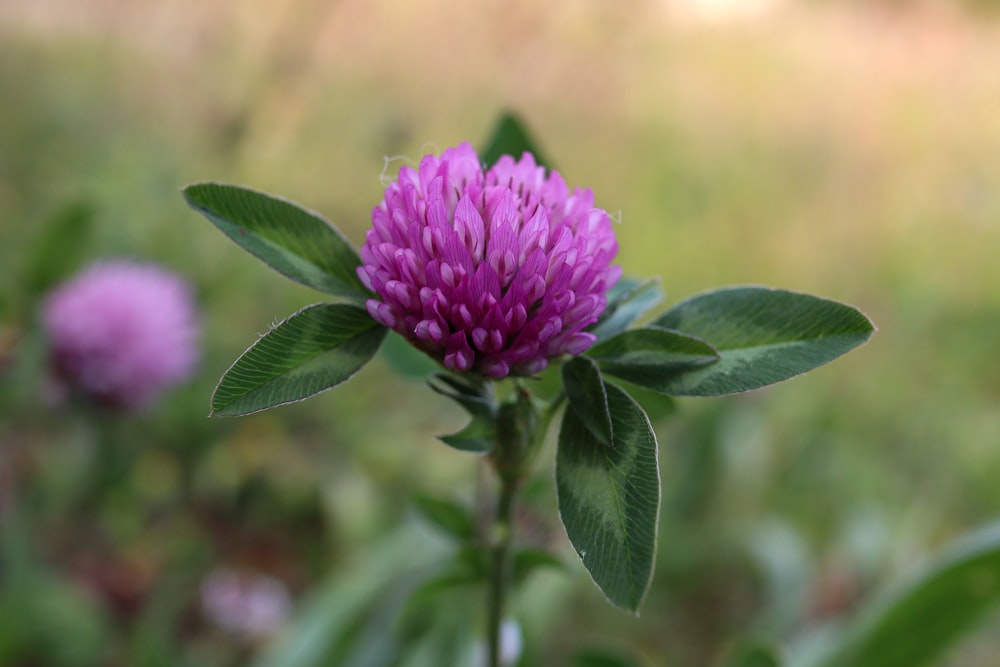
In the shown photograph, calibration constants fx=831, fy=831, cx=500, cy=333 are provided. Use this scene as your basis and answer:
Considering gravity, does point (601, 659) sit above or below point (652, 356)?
below

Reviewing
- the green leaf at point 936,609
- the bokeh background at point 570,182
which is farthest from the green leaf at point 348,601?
the green leaf at point 936,609

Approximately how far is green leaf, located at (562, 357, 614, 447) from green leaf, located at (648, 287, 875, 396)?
0.21 feet

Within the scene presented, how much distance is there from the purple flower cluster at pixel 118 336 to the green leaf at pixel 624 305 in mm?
1168

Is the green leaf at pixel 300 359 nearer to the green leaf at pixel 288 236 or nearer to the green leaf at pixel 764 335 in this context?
the green leaf at pixel 288 236

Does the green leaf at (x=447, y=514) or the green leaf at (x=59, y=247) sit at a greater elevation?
the green leaf at (x=59, y=247)

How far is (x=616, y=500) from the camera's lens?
62 centimetres

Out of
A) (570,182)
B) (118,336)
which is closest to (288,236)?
(118,336)

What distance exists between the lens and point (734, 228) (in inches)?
139

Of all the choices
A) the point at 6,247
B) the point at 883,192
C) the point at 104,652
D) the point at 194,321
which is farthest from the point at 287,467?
the point at 883,192

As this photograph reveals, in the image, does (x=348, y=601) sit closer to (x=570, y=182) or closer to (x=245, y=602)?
(x=245, y=602)

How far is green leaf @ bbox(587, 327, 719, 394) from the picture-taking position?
2.20ft

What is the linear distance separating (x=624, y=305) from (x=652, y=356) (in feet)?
0.32

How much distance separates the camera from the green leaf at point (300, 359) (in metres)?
0.62

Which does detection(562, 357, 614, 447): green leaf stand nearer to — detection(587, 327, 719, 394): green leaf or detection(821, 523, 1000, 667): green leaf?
detection(587, 327, 719, 394): green leaf
